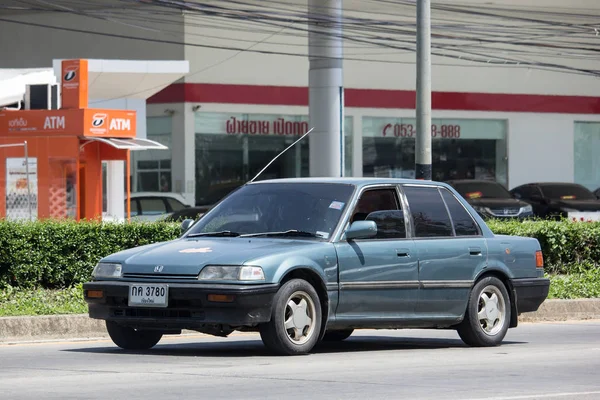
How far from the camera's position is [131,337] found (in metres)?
11.1

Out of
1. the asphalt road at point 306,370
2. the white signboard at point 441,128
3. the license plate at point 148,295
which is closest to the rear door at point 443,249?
the asphalt road at point 306,370

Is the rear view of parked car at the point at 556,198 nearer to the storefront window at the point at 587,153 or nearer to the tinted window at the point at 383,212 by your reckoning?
the storefront window at the point at 587,153

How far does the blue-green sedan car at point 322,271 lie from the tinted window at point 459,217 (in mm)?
12

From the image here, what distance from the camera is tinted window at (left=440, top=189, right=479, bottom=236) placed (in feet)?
39.8

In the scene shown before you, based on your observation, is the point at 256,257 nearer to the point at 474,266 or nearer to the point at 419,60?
the point at 474,266

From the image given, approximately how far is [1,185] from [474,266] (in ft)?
39.2

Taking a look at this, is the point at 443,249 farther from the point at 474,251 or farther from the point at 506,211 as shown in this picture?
the point at 506,211

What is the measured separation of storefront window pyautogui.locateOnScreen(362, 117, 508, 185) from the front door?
33.6 metres

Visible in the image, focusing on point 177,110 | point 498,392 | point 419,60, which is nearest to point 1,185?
point 419,60

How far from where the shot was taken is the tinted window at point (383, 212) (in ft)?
37.3

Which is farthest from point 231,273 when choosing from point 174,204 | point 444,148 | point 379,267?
point 444,148

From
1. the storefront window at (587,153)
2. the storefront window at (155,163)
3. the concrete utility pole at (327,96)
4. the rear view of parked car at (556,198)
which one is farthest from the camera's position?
the storefront window at (587,153)

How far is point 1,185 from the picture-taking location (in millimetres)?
21875

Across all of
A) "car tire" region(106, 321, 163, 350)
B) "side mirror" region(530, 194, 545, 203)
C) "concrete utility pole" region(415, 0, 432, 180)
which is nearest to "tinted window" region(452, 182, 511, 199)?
"side mirror" region(530, 194, 545, 203)
